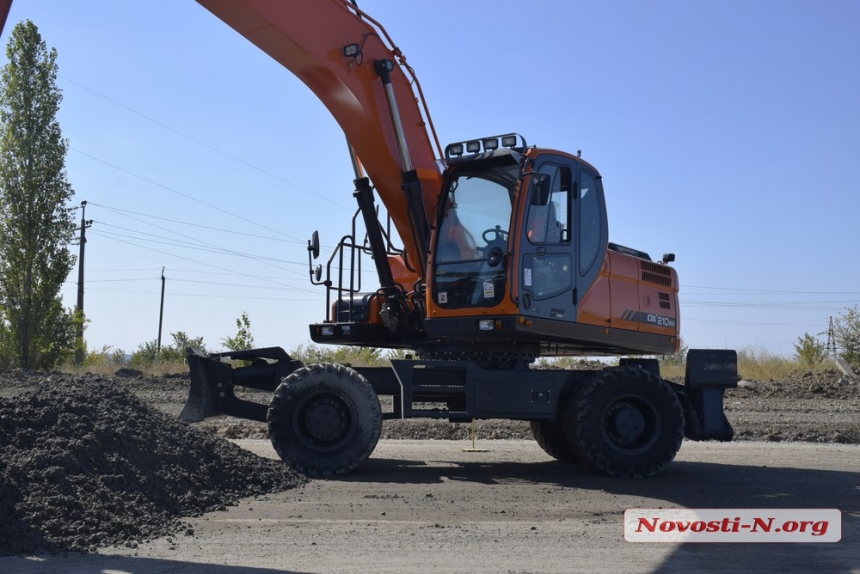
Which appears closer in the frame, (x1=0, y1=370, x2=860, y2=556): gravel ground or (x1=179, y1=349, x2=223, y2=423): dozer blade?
(x1=0, y1=370, x2=860, y2=556): gravel ground

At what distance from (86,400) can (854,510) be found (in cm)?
714

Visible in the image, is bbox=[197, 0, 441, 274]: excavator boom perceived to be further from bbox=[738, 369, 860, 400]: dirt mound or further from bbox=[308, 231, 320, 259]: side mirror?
bbox=[738, 369, 860, 400]: dirt mound

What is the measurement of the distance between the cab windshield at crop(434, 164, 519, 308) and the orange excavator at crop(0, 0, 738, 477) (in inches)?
0.6

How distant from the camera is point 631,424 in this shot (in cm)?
1001

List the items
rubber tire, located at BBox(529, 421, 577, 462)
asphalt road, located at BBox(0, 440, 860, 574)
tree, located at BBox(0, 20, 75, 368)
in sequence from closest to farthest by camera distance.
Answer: asphalt road, located at BBox(0, 440, 860, 574) < rubber tire, located at BBox(529, 421, 577, 462) < tree, located at BBox(0, 20, 75, 368)

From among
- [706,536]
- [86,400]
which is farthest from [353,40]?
[706,536]

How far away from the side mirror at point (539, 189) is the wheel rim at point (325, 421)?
2826mm

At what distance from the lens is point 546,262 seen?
9531 mm

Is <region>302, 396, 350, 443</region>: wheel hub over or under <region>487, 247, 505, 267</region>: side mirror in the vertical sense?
under

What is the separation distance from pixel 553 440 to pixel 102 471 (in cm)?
579

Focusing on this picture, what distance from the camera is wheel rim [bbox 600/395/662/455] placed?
997 cm

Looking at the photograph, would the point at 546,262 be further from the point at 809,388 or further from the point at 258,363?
the point at 809,388

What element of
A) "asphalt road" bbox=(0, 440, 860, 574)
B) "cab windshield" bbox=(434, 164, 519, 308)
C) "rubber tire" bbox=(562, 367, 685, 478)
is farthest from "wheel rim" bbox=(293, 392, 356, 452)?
"rubber tire" bbox=(562, 367, 685, 478)

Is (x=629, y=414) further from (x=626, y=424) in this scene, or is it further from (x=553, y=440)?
(x=553, y=440)
